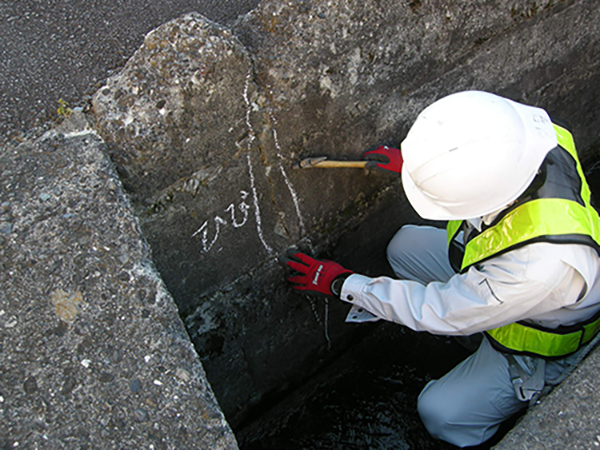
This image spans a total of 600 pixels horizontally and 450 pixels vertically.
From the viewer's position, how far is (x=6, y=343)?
1.35 metres

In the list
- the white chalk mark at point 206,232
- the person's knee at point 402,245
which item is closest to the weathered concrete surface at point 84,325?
the white chalk mark at point 206,232

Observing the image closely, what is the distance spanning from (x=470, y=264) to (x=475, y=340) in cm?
91

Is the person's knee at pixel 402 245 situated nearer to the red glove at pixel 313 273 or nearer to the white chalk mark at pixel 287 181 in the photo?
the red glove at pixel 313 273

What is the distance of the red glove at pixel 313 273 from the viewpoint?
2318 mm

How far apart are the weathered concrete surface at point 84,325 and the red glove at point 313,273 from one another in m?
0.98

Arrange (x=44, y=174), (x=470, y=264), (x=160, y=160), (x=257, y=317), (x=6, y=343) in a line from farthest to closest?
1. (x=257, y=317)
2. (x=470, y=264)
3. (x=160, y=160)
4. (x=44, y=174)
5. (x=6, y=343)

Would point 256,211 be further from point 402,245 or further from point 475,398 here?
point 475,398

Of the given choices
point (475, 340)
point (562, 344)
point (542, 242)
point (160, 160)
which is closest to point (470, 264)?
point (542, 242)

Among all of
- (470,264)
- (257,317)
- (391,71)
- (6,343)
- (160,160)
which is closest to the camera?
(6,343)

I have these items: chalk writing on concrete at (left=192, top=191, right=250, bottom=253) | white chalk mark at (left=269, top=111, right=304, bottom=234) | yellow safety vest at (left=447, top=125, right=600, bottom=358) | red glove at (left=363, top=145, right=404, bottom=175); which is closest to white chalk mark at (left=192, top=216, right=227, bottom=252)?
chalk writing on concrete at (left=192, top=191, right=250, bottom=253)

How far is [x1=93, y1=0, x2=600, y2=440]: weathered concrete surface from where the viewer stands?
5.78 ft

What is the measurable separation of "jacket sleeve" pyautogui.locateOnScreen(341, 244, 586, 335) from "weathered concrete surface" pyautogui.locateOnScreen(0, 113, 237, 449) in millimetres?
991

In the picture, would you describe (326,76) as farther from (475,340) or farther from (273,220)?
(475,340)

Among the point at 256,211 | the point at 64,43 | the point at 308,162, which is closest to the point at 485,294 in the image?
the point at 308,162
